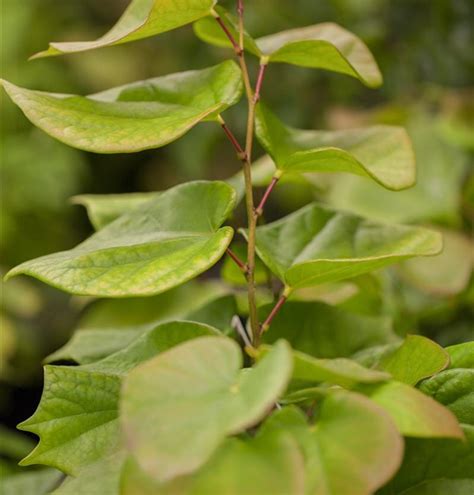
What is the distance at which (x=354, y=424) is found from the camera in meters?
0.37

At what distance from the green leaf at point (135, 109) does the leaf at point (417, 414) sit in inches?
Answer: 7.7

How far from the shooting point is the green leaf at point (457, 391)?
1.52 ft

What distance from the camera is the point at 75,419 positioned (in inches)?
18.8

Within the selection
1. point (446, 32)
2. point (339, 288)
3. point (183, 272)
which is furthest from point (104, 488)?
point (446, 32)

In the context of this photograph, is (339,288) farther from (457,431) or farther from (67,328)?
(67,328)

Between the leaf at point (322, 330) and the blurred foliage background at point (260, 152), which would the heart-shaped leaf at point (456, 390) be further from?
the blurred foliage background at point (260, 152)

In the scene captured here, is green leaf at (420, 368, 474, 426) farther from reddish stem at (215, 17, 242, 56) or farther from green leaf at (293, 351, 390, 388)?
reddish stem at (215, 17, 242, 56)

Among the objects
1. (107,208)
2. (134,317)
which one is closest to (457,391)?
(107,208)

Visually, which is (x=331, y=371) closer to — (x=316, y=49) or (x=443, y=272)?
(x=316, y=49)

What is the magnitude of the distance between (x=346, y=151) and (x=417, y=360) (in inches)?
5.7

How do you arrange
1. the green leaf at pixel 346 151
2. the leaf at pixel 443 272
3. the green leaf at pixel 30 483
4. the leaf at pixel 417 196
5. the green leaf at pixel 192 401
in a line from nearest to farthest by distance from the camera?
the green leaf at pixel 192 401, the green leaf at pixel 346 151, the green leaf at pixel 30 483, the leaf at pixel 443 272, the leaf at pixel 417 196

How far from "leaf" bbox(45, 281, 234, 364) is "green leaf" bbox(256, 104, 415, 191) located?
14 centimetres

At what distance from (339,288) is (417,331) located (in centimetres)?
23

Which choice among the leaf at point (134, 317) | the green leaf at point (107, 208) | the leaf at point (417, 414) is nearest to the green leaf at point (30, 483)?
the leaf at point (134, 317)
